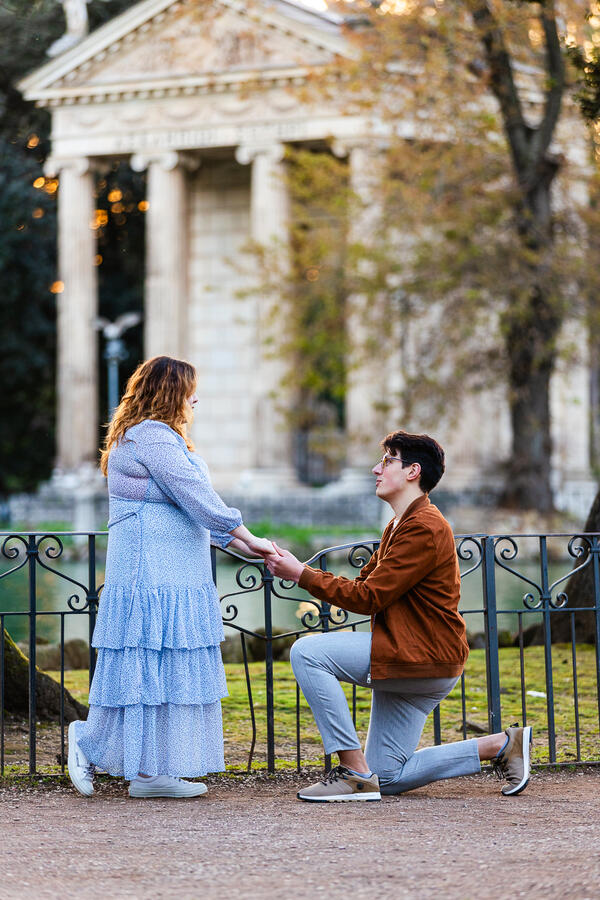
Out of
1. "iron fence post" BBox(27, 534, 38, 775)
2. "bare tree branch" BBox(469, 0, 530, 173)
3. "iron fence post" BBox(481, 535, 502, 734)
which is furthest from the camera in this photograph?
"bare tree branch" BBox(469, 0, 530, 173)

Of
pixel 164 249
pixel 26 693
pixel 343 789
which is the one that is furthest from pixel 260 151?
pixel 343 789

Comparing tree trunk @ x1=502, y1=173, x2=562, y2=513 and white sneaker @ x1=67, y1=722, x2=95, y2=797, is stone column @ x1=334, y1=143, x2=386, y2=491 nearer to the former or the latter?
tree trunk @ x1=502, y1=173, x2=562, y2=513

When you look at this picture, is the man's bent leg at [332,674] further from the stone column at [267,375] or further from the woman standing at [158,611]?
the stone column at [267,375]

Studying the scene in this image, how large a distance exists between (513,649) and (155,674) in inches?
223

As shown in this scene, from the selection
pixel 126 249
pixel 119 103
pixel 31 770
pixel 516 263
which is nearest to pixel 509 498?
pixel 516 263

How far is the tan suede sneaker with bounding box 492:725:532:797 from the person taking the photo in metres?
5.41

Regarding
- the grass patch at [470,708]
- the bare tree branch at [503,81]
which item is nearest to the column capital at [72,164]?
the bare tree branch at [503,81]

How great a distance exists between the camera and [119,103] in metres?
35.3

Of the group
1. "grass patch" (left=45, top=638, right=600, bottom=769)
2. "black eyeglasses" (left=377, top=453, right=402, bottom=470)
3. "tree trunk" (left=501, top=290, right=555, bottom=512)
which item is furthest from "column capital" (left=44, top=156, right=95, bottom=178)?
"black eyeglasses" (left=377, top=453, right=402, bottom=470)

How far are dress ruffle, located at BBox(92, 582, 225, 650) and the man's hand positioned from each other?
0.35 metres

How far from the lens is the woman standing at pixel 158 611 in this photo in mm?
5312

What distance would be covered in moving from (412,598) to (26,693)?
8.28 ft

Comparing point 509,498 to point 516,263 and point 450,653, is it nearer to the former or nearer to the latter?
point 516,263

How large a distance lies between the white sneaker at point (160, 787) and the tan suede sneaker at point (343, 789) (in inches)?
20.1
